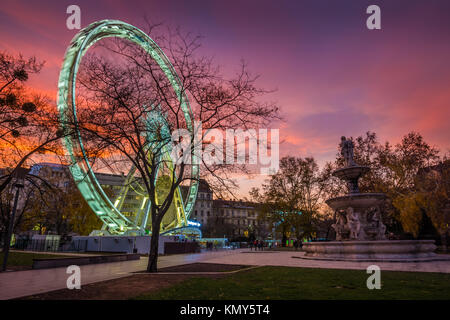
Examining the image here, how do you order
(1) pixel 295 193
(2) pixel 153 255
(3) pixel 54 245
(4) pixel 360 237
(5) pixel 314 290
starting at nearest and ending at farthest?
(5) pixel 314 290 < (2) pixel 153 255 < (4) pixel 360 237 < (3) pixel 54 245 < (1) pixel 295 193

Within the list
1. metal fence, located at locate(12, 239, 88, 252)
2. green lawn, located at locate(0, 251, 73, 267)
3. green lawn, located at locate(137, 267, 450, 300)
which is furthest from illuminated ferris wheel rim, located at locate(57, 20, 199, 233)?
green lawn, located at locate(137, 267, 450, 300)

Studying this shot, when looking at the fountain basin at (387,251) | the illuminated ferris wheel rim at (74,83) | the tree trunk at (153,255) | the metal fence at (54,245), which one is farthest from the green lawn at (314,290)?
the metal fence at (54,245)

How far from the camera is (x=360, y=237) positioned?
19719 mm

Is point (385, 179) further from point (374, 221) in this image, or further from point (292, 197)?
point (374, 221)

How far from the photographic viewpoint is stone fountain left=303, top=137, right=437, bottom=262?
16141 millimetres

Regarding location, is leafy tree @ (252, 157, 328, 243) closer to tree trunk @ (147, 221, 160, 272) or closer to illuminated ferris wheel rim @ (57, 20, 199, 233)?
illuminated ferris wheel rim @ (57, 20, 199, 233)

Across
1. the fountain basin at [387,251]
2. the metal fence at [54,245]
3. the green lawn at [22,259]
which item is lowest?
the metal fence at [54,245]

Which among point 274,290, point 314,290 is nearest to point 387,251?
point 314,290

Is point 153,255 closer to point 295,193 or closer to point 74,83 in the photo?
point 74,83

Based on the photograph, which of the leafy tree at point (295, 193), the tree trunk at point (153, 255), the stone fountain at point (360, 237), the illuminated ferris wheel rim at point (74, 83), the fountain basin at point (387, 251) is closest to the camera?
the tree trunk at point (153, 255)

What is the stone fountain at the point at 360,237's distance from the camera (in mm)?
16141

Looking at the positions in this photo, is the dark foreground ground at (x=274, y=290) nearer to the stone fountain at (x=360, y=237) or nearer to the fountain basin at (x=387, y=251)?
the fountain basin at (x=387, y=251)

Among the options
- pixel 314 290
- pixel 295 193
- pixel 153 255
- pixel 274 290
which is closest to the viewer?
pixel 314 290
